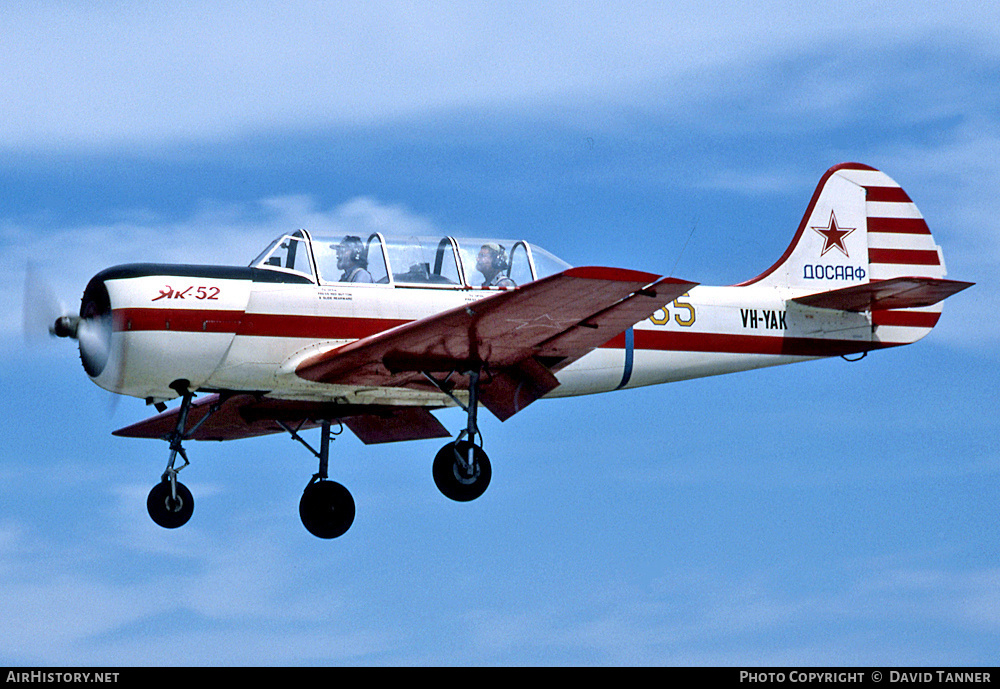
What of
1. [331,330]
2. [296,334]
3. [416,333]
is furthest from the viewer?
[331,330]

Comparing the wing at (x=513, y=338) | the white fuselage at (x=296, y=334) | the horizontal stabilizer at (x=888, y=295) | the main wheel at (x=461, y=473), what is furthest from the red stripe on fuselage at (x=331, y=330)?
the main wheel at (x=461, y=473)

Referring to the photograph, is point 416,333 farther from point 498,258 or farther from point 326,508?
point 326,508

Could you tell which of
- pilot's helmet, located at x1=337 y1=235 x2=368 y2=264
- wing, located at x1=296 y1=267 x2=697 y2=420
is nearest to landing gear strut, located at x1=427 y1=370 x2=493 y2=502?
wing, located at x1=296 y1=267 x2=697 y2=420

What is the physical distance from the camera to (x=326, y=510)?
17.6m

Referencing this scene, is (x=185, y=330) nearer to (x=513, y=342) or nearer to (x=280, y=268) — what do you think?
(x=280, y=268)

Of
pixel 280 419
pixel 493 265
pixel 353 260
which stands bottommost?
pixel 280 419

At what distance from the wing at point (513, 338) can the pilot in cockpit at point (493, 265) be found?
987mm

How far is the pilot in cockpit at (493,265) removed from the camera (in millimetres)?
16562

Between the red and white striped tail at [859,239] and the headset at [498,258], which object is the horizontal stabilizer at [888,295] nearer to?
the red and white striped tail at [859,239]

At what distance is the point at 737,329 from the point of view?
699 inches

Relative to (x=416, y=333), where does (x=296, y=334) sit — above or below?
above

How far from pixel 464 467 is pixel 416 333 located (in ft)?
5.26

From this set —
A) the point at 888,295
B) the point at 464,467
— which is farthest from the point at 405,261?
the point at 888,295
